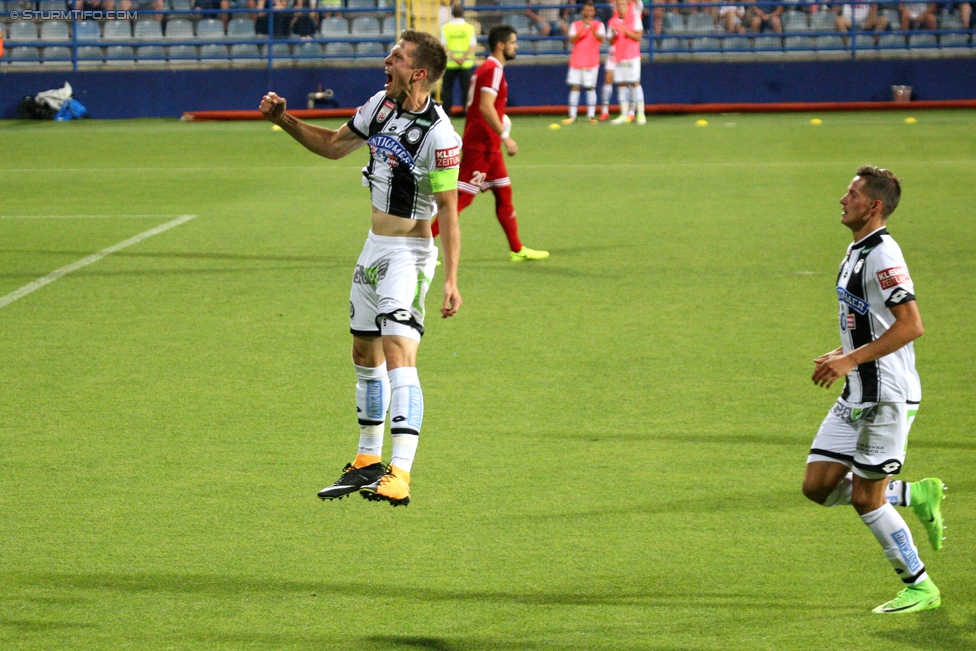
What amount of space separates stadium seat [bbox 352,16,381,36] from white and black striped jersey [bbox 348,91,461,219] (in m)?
27.3

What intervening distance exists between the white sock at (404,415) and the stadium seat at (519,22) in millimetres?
28940

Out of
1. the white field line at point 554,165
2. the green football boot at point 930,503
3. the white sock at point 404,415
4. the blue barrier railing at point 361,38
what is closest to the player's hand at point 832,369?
the green football boot at point 930,503

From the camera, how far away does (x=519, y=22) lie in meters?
33.7

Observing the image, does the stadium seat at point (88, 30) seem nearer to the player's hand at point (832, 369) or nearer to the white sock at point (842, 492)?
the white sock at point (842, 492)

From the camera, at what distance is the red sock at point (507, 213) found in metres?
12.0

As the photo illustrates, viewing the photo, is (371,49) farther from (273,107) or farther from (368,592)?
(368,592)

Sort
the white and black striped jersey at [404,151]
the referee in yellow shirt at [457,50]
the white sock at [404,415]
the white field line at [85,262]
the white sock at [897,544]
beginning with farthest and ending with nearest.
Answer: the referee in yellow shirt at [457,50], the white field line at [85,262], the white and black striped jersey at [404,151], the white sock at [404,415], the white sock at [897,544]

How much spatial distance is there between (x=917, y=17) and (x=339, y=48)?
15117mm

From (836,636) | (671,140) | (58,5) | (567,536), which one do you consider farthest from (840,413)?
(58,5)

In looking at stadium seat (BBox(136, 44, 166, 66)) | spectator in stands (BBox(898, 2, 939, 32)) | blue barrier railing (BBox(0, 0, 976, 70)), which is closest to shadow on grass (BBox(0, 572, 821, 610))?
blue barrier railing (BBox(0, 0, 976, 70))

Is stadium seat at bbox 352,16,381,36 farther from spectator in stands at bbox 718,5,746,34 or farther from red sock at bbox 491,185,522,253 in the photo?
red sock at bbox 491,185,522,253

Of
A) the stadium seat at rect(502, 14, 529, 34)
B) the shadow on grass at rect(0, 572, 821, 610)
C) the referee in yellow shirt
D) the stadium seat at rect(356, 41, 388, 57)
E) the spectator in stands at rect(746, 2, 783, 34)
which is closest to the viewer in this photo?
the shadow on grass at rect(0, 572, 821, 610)

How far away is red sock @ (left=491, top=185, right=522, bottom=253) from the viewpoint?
11992 millimetres

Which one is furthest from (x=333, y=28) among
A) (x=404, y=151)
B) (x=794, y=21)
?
(x=404, y=151)
